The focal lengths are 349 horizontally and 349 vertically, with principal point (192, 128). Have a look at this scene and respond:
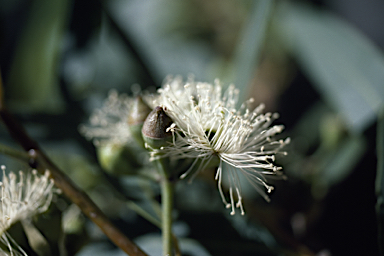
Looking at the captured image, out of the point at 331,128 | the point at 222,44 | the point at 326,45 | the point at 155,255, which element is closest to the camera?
the point at 155,255

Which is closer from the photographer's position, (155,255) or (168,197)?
(168,197)

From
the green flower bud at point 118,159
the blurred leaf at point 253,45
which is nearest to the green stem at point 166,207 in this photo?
the green flower bud at point 118,159

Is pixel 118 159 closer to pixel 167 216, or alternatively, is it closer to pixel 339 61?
pixel 167 216

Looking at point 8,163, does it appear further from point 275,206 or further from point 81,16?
point 275,206

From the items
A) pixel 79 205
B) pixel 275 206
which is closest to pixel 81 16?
pixel 79 205

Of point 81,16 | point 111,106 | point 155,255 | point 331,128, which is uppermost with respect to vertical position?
point 81,16

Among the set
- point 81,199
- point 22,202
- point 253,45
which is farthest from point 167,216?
point 253,45

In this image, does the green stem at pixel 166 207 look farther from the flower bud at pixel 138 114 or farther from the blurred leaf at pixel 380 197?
the blurred leaf at pixel 380 197

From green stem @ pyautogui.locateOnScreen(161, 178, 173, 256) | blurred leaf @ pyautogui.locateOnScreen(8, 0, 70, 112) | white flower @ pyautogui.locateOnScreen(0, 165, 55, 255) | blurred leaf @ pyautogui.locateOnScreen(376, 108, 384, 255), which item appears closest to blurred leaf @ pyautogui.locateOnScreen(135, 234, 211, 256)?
green stem @ pyautogui.locateOnScreen(161, 178, 173, 256)

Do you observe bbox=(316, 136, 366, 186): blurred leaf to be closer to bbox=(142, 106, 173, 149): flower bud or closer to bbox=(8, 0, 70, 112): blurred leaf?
bbox=(142, 106, 173, 149): flower bud
